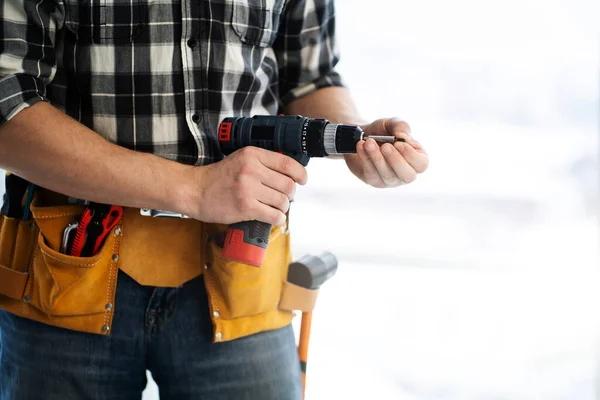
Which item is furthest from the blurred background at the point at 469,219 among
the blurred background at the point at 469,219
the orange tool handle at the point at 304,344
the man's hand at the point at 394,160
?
the man's hand at the point at 394,160

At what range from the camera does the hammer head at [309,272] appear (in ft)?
4.30

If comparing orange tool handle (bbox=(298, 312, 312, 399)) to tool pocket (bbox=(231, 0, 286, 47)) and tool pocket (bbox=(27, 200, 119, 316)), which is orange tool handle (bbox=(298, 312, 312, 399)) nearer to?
tool pocket (bbox=(27, 200, 119, 316))

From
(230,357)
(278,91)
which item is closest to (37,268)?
(230,357)

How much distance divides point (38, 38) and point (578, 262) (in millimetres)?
2271

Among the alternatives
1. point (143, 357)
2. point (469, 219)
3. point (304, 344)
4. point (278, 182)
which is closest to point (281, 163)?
point (278, 182)

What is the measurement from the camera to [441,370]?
7.95ft

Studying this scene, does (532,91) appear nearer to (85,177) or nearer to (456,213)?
(456,213)

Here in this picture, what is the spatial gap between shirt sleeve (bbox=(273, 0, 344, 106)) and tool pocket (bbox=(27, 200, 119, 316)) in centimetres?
51

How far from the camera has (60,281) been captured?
1.09 metres

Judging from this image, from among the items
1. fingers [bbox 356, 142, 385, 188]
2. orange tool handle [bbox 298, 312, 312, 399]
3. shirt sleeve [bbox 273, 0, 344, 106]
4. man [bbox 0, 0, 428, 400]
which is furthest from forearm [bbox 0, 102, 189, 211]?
orange tool handle [bbox 298, 312, 312, 399]

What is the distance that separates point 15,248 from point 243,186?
1.65ft

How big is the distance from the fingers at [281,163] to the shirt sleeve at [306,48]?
0.35 metres

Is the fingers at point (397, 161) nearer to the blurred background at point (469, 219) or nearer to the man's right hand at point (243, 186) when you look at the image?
the man's right hand at point (243, 186)

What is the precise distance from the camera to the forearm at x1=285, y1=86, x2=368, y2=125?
1299 millimetres
